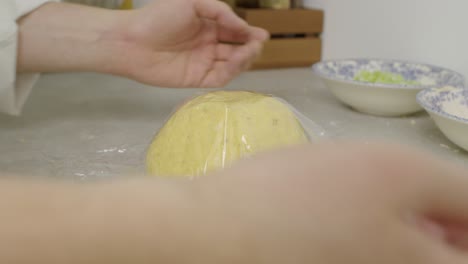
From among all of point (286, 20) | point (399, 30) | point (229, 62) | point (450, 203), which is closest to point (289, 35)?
point (286, 20)

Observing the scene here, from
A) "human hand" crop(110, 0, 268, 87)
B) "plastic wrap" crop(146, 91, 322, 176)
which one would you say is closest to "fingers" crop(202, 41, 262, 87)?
"human hand" crop(110, 0, 268, 87)

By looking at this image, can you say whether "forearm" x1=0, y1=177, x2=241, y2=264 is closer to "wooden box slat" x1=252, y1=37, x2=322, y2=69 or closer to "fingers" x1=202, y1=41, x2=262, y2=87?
"fingers" x1=202, y1=41, x2=262, y2=87

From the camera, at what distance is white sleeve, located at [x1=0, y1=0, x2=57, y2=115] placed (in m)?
0.73

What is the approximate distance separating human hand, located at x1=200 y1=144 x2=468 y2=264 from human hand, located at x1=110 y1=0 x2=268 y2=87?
0.62 metres

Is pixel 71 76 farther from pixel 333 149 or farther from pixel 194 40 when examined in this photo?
pixel 333 149

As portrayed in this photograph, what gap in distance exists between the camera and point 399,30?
1.00 meters

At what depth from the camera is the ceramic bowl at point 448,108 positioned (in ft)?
2.04

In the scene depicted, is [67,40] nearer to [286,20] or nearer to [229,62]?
[229,62]

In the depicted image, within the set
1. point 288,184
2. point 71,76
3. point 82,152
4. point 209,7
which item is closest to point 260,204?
point 288,184

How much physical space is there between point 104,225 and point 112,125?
0.62 meters

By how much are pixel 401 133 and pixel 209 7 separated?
0.37m

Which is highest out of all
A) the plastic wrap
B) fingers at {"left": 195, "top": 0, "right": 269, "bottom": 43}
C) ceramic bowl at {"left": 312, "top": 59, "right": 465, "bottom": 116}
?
fingers at {"left": 195, "top": 0, "right": 269, "bottom": 43}

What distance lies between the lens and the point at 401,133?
742 millimetres

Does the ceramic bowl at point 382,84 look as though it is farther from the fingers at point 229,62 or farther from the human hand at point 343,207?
the human hand at point 343,207
